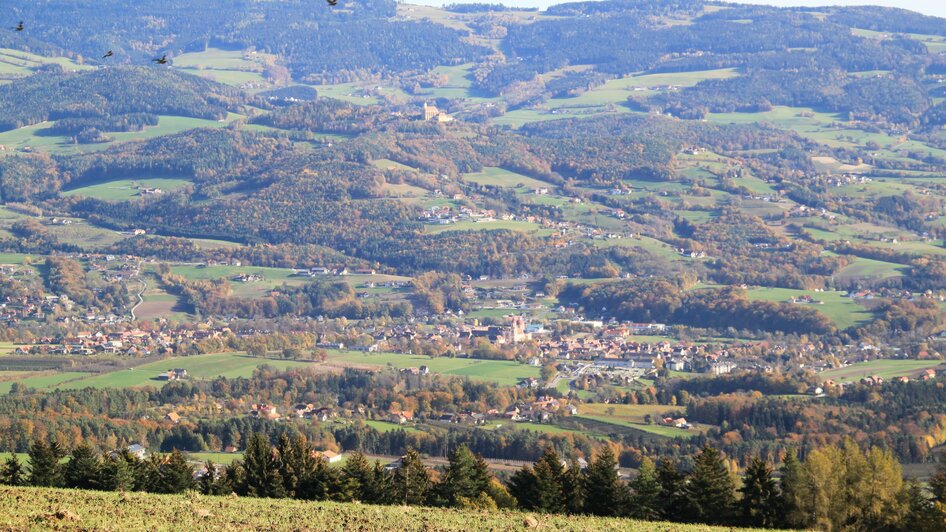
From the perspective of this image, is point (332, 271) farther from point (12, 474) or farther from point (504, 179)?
point (12, 474)

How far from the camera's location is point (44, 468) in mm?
39281

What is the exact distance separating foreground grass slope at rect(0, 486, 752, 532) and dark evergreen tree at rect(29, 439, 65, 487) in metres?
6.80

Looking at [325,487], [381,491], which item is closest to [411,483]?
[381,491]

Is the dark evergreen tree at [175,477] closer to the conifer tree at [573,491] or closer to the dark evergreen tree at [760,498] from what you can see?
the conifer tree at [573,491]

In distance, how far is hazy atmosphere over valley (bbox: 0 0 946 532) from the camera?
38.4m

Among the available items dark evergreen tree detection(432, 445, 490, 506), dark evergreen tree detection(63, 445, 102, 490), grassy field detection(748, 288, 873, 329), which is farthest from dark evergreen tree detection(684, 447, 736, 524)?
grassy field detection(748, 288, 873, 329)

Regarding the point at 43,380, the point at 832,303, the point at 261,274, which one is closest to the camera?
the point at 43,380

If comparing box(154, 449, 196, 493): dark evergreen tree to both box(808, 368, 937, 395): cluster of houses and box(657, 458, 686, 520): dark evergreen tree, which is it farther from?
box(808, 368, 937, 395): cluster of houses

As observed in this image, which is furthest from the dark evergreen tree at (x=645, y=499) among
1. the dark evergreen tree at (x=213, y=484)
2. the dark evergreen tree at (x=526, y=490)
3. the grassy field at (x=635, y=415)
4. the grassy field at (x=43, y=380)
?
the grassy field at (x=43, y=380)

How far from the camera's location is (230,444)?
203 feet

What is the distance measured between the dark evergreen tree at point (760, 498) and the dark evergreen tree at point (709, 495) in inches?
14.8

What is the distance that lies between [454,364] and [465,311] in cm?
2393

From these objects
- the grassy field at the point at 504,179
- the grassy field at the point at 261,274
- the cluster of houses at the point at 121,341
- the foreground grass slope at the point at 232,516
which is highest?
the foreground grass slope at the point at 232,516

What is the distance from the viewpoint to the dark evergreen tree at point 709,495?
37562mm
